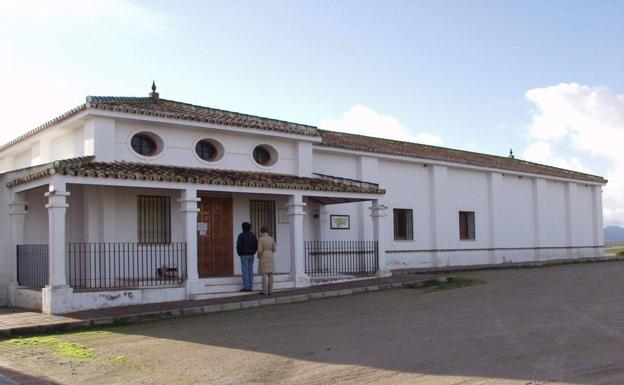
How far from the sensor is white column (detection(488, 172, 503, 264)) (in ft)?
82.4

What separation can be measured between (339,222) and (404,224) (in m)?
3.76

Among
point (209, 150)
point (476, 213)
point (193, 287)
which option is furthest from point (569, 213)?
point (193, 287)

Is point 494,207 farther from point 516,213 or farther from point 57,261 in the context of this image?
point 57,261

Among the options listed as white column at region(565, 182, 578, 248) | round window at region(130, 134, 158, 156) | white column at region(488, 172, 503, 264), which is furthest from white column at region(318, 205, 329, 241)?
white column at region(565, 182, 578, 248)

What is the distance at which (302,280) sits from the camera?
15.4 metres

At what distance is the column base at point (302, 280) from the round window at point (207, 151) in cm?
371

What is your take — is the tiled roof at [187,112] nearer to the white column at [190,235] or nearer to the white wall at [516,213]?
the white column at [190,235]

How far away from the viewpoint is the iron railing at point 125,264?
13.7m

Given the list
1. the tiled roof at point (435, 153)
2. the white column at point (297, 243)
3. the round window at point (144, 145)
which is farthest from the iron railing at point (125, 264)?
the tiled roof at point (435, 153)

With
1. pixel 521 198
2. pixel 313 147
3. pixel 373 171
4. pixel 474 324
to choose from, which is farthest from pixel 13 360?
pixel 521 198

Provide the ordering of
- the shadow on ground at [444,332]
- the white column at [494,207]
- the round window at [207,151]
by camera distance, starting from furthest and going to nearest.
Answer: the white column at [494,207]
the round window at [207,151]
the shadow on ground at [444,332]

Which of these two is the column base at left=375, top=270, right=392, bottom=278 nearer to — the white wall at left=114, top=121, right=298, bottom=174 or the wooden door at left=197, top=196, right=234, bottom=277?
the white wall at left=114, top=121, right=298, bottom=174

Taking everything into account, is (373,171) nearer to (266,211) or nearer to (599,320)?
(266,211)

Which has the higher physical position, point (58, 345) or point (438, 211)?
point (438, 211)
